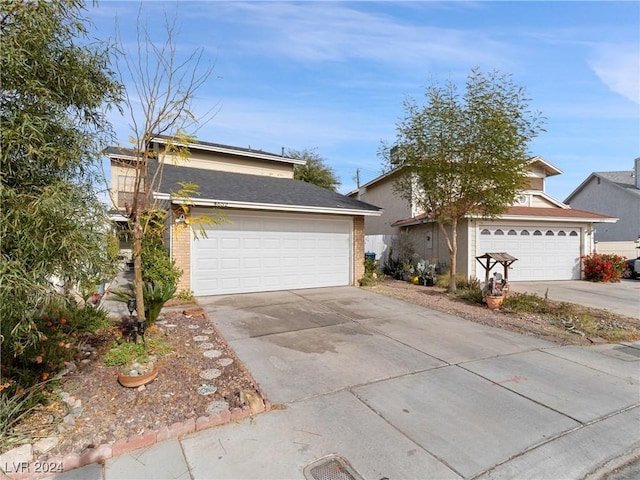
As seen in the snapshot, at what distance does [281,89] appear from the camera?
925 centimetres

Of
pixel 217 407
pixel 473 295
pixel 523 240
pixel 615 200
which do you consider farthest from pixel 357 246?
pixel 615 200

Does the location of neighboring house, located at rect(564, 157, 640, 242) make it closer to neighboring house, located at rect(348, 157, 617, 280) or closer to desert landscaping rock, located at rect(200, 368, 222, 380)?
neighboring house, located at rect(348, 157, 617, 280)

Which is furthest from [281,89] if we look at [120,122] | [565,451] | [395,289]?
[565,451]

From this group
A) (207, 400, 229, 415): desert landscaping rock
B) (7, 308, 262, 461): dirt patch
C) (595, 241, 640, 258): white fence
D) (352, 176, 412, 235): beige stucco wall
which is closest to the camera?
(7, 308, 262, 461): dirt patch

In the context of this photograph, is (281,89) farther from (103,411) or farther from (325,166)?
(325,166)

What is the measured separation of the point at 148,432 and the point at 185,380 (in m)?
0.96

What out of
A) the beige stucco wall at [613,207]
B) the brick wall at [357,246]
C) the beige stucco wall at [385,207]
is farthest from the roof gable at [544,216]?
the beige stucco wall at [613,207]

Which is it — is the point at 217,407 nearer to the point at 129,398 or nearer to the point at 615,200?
the point at 129,398

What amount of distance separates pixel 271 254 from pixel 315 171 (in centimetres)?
2055

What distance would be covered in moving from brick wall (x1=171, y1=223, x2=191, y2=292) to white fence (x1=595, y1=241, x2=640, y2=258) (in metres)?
18.0

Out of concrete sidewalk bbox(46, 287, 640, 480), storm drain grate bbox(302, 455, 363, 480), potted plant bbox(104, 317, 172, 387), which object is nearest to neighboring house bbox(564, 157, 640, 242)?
concrete sidewalk bbox(46, 287, 640, 480)

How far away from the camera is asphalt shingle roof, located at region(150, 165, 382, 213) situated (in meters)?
9.08

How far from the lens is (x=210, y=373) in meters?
4.03

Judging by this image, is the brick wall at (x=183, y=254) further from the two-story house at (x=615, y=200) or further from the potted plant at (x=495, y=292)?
the two-story house at (x=615, y=200)
